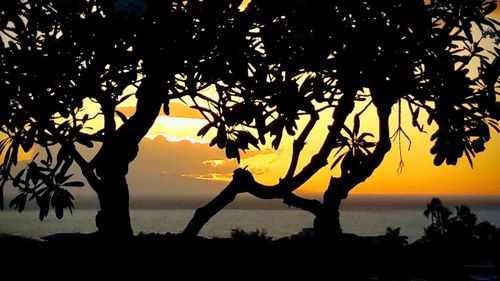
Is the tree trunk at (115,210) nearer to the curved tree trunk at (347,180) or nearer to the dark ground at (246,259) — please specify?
the dark ground at (246,259)

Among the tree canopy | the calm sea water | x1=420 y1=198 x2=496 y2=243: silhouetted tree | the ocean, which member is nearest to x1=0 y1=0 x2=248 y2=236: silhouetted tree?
the tree canopy

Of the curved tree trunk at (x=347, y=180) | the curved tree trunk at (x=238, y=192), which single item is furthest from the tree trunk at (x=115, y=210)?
the curved tree trunk at (x=347, y=180)

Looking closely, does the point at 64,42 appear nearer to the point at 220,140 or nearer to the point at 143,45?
A: the point at 143,45

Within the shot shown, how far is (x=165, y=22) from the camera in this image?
6945 mm

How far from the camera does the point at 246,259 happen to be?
9.16 metres

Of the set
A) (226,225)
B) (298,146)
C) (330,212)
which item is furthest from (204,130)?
(226,225)

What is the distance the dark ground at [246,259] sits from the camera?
8664mm

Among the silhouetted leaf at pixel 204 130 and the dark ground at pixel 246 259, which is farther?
the silhouetted leaf at pixel 204 130

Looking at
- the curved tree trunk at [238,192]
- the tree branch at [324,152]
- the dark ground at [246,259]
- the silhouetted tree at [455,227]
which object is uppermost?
the tree branch at [324,152]

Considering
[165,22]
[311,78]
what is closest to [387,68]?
[311,78]

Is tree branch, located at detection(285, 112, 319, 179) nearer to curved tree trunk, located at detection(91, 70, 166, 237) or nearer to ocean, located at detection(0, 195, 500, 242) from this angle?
curved tree trunk, located at detection(91, 70, 166, 237)

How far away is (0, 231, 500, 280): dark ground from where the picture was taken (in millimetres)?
8664

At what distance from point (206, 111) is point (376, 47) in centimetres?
271

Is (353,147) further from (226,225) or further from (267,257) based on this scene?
(226,225)
